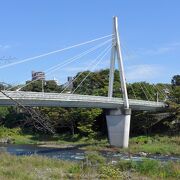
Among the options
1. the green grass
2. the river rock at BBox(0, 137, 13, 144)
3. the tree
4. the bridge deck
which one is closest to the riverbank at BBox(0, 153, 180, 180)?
the bridge deck

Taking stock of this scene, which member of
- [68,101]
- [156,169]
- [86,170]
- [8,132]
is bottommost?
[8,132]

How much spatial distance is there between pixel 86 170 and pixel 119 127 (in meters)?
39.3

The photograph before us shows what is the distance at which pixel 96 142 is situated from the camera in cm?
6462

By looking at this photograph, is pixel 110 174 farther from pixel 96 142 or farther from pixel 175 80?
pixel 175 80

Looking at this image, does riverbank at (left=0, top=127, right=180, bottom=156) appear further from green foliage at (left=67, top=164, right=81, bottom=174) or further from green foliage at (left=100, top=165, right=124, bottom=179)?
green foliage at (left=100, top=165, right=124, bottom=179)

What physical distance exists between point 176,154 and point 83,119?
2190cm

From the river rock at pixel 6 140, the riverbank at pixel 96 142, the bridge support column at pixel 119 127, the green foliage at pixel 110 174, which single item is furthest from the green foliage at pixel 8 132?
the green foliage at pixel 110 174

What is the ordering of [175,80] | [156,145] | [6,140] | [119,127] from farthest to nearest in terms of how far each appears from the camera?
[175,80] < [6,140] < [119,127] < [156,145]

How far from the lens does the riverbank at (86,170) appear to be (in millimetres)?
18484

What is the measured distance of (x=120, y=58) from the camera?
60.3m

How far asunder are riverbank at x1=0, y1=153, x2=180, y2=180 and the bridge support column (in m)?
33.2

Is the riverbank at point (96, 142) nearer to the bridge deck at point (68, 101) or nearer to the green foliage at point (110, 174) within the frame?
the bridge deck at point (68, 101)

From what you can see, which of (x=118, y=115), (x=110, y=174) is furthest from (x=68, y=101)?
(x=110, y=174)

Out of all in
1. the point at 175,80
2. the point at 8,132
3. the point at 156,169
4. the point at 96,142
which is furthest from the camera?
the point at 175,80
